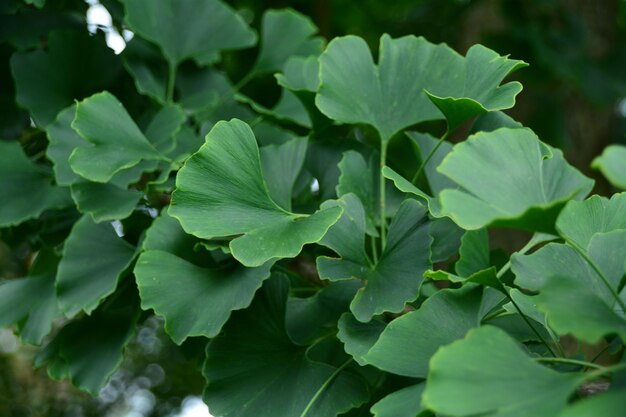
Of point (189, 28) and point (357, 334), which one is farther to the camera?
point (189, 28)

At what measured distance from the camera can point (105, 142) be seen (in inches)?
30.6

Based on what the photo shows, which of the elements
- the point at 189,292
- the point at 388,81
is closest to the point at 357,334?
the point at 189,292

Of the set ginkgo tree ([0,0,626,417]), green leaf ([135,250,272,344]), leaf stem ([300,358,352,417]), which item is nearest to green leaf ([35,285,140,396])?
ginkgo tree ([0,0,626,417])

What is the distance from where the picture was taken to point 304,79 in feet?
3.01

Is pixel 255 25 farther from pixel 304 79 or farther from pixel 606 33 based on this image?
pixel 304 79

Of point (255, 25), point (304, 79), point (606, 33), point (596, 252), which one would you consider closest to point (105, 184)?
point (304, 79)

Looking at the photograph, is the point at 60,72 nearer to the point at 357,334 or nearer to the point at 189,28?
the point at 189,28

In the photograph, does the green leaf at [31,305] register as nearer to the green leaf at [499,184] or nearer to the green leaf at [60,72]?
the green leaf at [60,72]

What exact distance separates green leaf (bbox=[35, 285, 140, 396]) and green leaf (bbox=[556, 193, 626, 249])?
0.44 m

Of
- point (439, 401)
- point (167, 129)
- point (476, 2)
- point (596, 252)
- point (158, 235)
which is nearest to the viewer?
point (439, 401)

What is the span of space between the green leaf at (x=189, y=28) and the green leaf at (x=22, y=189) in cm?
21

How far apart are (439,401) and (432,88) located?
0.41m

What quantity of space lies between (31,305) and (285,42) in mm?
504

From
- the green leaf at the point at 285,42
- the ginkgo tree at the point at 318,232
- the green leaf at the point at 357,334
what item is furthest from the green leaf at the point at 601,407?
the green leaf at the point at 285,42
